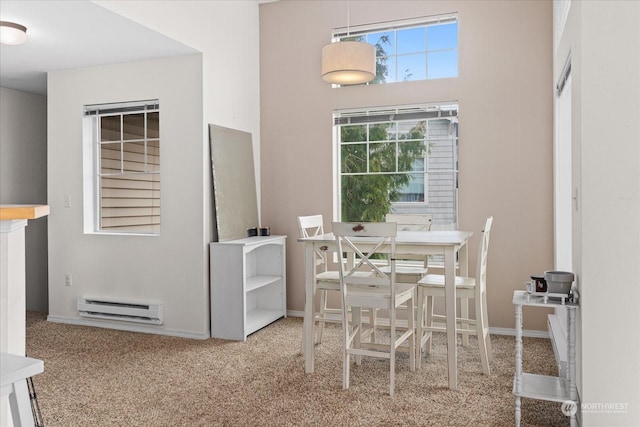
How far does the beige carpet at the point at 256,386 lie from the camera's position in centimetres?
281

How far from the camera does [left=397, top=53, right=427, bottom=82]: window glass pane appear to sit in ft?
15.8

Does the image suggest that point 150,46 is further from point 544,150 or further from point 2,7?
point 544,150

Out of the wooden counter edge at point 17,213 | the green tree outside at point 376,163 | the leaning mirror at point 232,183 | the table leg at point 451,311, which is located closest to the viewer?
the wooden counter edge at point 17,213

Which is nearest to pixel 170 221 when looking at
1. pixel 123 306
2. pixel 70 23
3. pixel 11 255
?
pixel 123 306

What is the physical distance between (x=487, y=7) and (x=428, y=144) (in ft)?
4.24

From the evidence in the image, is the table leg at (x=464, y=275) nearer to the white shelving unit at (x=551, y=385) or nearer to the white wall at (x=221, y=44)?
the white shelving unit at (x=551, y=385)

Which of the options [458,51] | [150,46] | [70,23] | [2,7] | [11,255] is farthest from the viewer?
[458,51]

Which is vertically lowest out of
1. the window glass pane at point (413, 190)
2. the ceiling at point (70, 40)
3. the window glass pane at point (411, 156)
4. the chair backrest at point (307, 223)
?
the chair backrest at point (307, 223)

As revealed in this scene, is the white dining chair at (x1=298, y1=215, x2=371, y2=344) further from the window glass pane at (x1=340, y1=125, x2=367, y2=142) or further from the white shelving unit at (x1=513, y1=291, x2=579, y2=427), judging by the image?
the white shelving unit at (x1=513, y1=291, x2=579, y2=427)

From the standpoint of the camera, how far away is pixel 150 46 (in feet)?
14.0

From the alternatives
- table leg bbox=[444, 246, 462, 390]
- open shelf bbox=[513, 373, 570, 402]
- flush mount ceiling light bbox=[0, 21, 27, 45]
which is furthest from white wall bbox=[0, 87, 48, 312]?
open shelf bbox=[513, 373, 570, 402]

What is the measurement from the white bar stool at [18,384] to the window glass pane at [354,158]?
4.01 metres

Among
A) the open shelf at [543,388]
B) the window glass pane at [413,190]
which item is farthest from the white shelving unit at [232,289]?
the open shelf at [543,388]

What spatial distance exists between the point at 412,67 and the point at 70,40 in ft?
9.80
